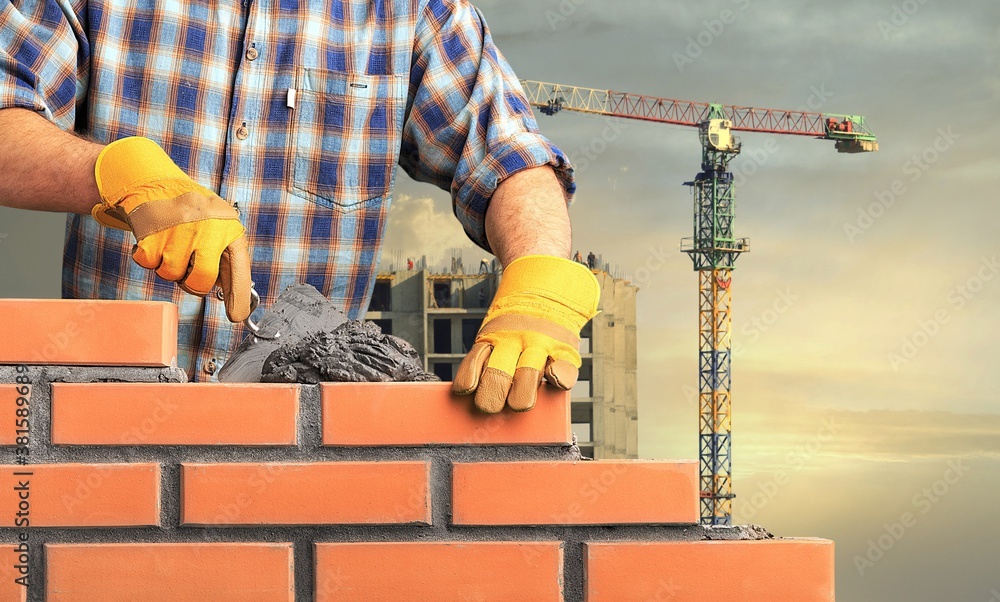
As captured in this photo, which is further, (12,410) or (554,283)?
(554,283)

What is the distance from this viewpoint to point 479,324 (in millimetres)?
13539

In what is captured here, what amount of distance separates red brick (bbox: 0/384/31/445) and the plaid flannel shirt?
79cm

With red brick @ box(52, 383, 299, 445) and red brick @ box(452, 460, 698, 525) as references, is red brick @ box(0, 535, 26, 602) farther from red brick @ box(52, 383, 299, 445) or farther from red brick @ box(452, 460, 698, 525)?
red brick @ box(452, 460, 698, 525)

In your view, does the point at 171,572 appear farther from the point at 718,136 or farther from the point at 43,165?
the point at 718,136

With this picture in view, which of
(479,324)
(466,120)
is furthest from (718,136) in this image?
(466,120)

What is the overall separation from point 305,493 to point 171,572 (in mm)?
248

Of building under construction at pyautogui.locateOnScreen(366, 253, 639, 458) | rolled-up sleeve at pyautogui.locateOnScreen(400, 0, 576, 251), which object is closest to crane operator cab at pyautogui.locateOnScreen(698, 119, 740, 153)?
building under construction at pyautogui.locateOnScreen(366, 253, 639, 458)

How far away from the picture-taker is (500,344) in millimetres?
1646

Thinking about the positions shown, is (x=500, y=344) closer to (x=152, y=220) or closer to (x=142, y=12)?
(x=152, y=220)

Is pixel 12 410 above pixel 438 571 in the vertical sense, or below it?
above

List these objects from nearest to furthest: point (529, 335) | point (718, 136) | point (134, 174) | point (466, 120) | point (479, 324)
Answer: point (529, 335)
point (134, 174)
point (466, 120)
point (479, 324)
point (718, 136)

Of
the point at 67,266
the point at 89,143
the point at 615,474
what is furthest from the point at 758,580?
the point at 67,266

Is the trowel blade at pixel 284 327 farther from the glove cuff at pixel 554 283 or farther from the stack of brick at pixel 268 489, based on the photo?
the glove cuff at pixel 554 283

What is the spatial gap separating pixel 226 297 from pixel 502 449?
1.96 feet
